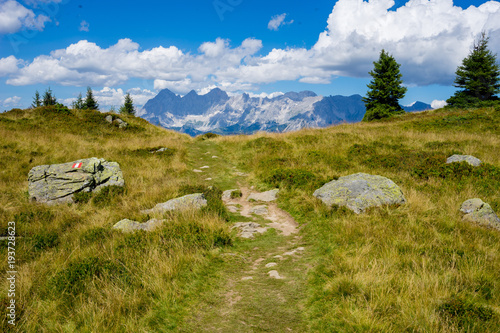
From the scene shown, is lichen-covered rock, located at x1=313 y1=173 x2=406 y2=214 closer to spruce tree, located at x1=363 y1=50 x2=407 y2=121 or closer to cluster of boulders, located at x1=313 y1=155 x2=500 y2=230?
cluster of boulders, located at x1=313 y1=155 x2=500 y2=230

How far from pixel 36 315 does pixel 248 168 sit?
12.9 metres

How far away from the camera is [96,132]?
2495 cm

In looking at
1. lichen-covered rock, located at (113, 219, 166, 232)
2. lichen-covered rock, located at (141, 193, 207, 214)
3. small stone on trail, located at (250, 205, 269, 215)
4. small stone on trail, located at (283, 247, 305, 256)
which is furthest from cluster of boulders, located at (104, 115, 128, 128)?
small stone on trail, located at (283, 247, 305, 256)

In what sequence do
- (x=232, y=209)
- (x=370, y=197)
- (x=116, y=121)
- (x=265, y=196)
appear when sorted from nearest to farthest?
(x=370, y=197) < (x=232, y=209) < (x=265, y=196) < (x=116, y=121)

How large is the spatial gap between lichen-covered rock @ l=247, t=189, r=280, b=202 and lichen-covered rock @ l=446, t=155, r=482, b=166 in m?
9.13

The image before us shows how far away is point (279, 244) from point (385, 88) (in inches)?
1686

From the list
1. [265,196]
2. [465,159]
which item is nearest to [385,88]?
[465,159]

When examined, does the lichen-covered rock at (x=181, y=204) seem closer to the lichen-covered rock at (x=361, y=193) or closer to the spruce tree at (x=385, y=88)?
the lichen-covered rock at (x=361, y=193)

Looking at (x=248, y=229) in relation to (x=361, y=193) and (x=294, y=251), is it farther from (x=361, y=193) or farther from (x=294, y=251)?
(x=361, y=193)

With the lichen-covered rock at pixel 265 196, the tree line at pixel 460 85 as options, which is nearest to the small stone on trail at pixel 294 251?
the lichen-covered rock at pixel 265 196

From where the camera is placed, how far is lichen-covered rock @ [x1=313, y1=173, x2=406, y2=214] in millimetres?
8055

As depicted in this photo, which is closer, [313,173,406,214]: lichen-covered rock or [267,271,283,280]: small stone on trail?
[267,271,283,280]: small stone on trail

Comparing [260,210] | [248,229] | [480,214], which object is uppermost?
[480,214]

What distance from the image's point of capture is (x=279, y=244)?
22.2ft
